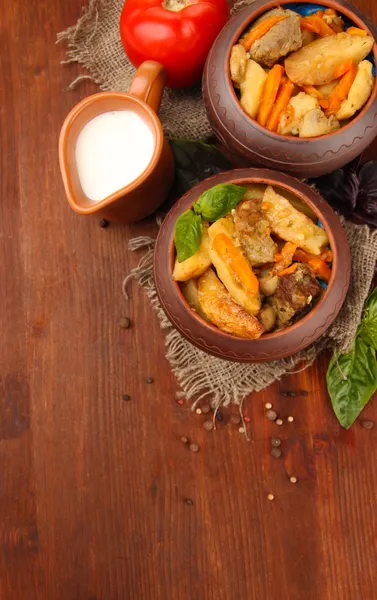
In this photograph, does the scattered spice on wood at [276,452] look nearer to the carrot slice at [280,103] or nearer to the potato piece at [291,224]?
the potato piece at [291,224]

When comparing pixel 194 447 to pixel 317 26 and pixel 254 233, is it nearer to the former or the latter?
pixel 254 233

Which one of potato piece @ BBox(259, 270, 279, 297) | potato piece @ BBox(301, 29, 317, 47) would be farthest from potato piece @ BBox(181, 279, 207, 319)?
potato piece @ BBox(301, 29, 317, 47)

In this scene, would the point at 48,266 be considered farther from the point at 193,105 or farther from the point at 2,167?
the point at 193,105

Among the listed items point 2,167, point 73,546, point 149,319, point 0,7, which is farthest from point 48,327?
point 0,7

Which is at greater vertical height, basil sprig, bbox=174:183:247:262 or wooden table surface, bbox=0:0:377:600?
basil sprig, bbox=174:183:247:262

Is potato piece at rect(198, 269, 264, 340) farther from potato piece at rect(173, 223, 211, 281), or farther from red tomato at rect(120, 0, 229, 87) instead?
red tomato at rect(120, 0, 229, 87)

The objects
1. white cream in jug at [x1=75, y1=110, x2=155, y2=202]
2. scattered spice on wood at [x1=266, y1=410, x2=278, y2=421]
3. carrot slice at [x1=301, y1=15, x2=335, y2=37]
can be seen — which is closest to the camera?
carrot slice at [x1=301, y1=15, x2=335, y2=37]

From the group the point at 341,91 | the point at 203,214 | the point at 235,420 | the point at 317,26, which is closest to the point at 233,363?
the point at 235,420
